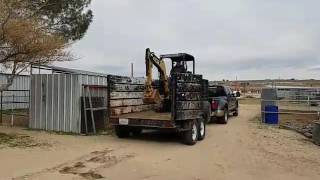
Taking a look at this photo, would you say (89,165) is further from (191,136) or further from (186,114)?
(191,136)

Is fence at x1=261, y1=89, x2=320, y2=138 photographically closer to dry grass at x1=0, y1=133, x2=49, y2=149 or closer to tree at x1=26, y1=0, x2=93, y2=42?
dry grass at x1=0, y1=133, x2=49, y2=149

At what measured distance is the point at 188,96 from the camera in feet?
49.2

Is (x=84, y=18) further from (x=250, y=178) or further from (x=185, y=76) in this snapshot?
(x=250, y=178)

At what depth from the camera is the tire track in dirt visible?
32.3ft

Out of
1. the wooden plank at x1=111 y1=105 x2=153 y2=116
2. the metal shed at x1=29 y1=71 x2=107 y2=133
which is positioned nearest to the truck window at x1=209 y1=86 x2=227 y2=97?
the wooden plank at x1=111 y1=105 x2=153 y2=116

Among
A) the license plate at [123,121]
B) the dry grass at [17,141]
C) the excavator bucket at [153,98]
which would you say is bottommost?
the dry grass at [17,141]

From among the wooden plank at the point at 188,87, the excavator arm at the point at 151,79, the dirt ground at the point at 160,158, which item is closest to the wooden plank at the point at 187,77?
the wooden plank at the point at 188,87

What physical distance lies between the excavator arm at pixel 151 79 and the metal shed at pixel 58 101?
2.32m

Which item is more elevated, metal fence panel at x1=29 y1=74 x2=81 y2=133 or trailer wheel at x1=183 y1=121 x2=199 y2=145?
metal fence panel at x1=29 y1=74 x2=81 y2=133

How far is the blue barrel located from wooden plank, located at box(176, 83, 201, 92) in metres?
7.74

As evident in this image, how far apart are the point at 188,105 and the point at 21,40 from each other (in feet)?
18.3

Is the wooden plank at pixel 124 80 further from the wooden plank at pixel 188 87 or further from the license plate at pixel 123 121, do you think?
the wooden plank at pixel 188 87

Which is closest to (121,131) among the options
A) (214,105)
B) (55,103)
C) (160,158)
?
(55,103)

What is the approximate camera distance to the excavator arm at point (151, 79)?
642 inches
